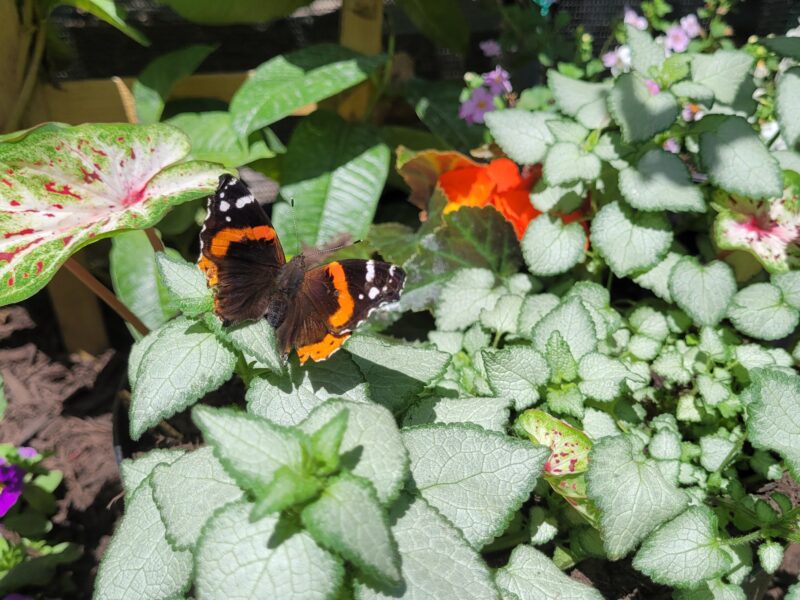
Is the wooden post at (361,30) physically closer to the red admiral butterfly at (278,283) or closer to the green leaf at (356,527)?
the red admiral butterfly at (278,283)

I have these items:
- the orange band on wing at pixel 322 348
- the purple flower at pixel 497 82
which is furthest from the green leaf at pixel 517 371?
the purple flower at pixel 497 82

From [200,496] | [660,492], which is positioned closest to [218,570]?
[200,496]

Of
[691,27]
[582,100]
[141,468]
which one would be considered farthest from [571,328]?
[691,27]

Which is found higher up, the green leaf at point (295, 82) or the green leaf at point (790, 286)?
the green leaf at point (295, 82)

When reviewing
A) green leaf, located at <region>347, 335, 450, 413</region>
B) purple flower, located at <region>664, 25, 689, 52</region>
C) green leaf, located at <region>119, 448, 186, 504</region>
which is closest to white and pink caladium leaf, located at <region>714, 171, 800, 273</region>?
purple flower, located at <region>664, 25, 689, 52</region>

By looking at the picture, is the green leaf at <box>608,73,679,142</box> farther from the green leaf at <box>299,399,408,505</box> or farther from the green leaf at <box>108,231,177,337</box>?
the green leaf at <box>108,231,177,337</box>

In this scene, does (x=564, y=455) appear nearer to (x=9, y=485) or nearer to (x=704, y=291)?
(x=704, y=291)
